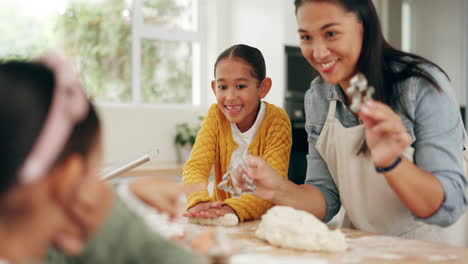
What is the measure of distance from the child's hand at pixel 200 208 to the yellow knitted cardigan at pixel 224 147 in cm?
2

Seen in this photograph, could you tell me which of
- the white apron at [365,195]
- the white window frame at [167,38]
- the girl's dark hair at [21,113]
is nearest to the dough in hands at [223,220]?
the white apron at [365,195]

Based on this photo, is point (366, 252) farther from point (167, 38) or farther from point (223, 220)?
point (167, 38)

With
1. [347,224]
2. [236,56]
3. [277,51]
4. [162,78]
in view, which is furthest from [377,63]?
[162,78]

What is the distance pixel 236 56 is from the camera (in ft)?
5.16

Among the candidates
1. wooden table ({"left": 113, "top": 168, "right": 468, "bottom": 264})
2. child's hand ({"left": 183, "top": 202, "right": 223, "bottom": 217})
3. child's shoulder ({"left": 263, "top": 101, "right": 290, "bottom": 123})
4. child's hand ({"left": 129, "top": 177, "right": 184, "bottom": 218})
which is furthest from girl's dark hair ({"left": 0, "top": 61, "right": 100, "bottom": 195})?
child's shoulder ({"left": 263, "top": 101, "right": 290, "bottom": 123})

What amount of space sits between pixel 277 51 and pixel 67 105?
11.9ft

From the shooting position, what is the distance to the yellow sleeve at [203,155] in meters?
1.47

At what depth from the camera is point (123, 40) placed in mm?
3916

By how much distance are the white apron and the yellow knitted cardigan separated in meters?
0.23

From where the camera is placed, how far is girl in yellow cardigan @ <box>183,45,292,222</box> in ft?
4.86

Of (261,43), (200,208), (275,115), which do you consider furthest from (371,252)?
(261,43)

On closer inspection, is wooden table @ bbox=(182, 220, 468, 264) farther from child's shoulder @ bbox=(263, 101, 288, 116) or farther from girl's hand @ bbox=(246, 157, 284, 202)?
child's shoulder @ bbox=(263, 101, 288, 116)

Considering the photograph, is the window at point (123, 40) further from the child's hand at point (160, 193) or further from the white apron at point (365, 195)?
the child's hand at point (160, 193)

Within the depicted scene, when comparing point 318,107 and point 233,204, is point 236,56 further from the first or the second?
point 233,204
